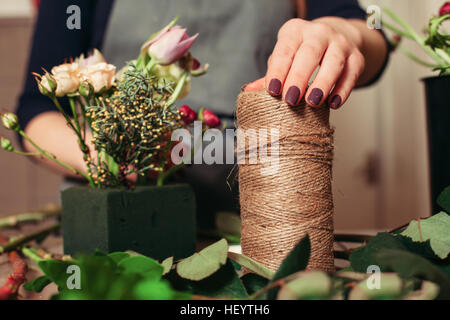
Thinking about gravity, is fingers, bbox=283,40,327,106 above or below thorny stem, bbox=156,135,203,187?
above

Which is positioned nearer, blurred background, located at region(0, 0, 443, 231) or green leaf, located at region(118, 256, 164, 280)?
green leaf, located at region(118, 256, 164, 280)

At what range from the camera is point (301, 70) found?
1.10 feet

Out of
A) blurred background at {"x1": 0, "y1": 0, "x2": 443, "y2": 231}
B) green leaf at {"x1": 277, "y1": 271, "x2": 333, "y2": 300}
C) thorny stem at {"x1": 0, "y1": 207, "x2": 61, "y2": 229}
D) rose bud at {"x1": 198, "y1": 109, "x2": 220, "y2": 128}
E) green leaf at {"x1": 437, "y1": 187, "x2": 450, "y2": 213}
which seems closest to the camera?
green leaf at {"x1": 277, "y1": 271, "x2": 333, "y2": 300}

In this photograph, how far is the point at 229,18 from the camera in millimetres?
775

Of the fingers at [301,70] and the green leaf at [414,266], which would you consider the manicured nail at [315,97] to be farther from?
the green leaf at [414,266]

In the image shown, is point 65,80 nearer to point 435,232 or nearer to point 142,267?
point 142,267

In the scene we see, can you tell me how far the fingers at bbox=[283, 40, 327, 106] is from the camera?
0.33 m

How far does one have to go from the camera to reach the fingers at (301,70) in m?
0.33

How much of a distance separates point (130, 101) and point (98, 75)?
0.04m

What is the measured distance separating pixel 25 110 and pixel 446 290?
2.49 feet

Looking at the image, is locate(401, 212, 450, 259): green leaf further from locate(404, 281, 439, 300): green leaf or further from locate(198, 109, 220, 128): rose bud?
locate(198, 109, 220, 128): rose bud

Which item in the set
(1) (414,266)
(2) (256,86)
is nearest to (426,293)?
(1) (414,266)

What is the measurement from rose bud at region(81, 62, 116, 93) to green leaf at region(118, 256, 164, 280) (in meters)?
0.19

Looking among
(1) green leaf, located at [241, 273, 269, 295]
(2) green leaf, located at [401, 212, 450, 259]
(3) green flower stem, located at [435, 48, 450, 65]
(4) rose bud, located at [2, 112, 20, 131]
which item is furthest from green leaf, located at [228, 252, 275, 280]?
(3) green flower stem, located at [435, 48, 450, 65]
